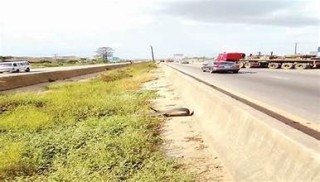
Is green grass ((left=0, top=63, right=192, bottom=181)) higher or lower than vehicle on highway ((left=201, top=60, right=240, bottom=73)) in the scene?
higher

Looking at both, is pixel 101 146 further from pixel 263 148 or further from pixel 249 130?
pixel 263 148

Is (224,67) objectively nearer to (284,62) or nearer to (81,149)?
(284,62)

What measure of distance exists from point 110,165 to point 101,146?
4.55ft

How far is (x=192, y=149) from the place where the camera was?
8812mm

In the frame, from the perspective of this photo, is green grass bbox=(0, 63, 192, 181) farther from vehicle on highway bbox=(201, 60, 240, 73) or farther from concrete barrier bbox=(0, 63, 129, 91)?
vehicle on highway bbox=(201, 60, 240, 73)

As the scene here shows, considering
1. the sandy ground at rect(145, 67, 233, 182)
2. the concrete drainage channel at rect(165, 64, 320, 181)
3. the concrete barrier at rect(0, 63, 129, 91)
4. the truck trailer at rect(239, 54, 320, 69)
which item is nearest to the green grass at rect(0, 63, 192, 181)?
the sandy ground at rect(145, 67, 233, 182)

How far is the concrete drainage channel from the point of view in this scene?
4.40 metres

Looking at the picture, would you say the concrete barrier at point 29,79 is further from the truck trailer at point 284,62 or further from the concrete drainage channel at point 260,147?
the concrete drainage channel at point 260,147

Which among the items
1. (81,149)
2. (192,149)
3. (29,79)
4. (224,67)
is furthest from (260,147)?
(29,79)

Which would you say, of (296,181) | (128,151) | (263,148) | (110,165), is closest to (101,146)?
(128,151)

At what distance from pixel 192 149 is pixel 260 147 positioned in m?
3.18

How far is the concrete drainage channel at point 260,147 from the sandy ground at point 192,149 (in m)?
0.18

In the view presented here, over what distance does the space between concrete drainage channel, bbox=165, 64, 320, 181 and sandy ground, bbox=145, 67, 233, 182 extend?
7.0 inches

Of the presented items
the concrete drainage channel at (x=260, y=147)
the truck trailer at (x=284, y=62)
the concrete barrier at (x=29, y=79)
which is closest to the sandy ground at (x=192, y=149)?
the concrete drainage channel at (x=260, y=147)
